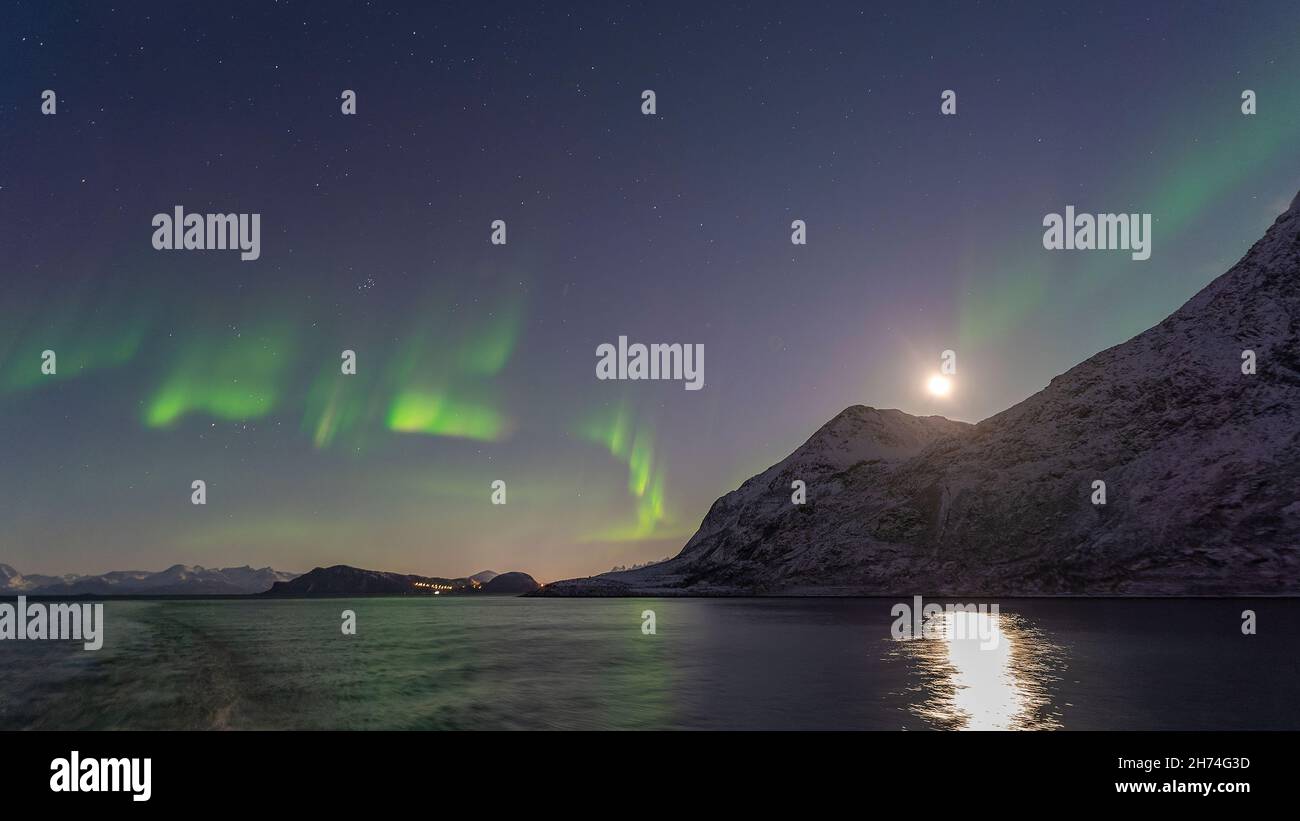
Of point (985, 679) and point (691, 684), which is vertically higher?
point (985, 679)

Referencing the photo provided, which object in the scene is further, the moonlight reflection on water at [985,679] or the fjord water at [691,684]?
the fjord water at [691,684]

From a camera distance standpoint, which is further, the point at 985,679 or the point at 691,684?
the point at 691,684

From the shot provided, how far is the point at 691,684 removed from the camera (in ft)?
140

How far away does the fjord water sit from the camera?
31.3 m

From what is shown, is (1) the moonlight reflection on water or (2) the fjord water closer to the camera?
(1) the moonlight reflection on water

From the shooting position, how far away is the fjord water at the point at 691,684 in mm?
31328

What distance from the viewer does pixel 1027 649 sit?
191ft
